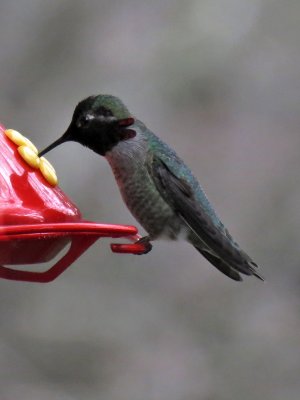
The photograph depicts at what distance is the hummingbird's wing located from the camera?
469cm

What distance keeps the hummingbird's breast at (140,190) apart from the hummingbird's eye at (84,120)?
0.68ft

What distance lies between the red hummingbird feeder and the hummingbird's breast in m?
0.43

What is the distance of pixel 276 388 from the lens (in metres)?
8.09

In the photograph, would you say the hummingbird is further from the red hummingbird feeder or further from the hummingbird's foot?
the red hummingbird feeder

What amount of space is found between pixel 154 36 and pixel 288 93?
1.10 metres

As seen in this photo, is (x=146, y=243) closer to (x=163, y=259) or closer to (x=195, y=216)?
(x=195, y=216)

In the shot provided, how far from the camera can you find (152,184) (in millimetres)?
4852

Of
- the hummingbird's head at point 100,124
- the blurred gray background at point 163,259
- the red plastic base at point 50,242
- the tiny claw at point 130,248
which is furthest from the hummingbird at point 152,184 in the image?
the blurred gray background at point 163,259

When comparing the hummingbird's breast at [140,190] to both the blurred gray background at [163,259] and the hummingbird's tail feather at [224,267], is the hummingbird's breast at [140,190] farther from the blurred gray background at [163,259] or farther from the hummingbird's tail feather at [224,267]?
the blurred gray background at [163,259]

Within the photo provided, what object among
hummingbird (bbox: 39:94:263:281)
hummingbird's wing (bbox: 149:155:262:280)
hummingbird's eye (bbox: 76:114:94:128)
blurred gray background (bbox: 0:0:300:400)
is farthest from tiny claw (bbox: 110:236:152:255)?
blurred gray background (bbox: 0:0:300:400)

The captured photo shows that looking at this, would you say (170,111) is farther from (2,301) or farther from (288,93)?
(2,301)

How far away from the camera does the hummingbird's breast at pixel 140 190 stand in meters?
4.76

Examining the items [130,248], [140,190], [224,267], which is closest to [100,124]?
[140,190]

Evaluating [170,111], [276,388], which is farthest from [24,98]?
[276,388]
